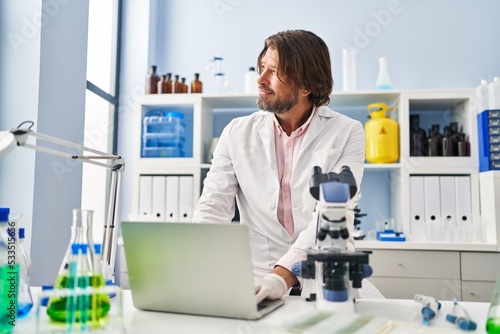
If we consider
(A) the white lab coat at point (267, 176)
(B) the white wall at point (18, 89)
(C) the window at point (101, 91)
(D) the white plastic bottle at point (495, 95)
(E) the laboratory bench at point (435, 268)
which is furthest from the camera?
(C) the window at point (101, 91)

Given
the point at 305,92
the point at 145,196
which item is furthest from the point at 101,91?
the point at 305,92

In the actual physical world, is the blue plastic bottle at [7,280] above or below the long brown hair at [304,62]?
below

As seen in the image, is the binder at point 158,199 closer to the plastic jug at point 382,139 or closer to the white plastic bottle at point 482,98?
the plastic jug at point 382,139

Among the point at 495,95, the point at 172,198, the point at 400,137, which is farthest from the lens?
the point at 172,198

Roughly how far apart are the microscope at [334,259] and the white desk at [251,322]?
0.07 meters

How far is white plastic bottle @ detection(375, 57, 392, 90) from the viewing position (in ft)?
9.29

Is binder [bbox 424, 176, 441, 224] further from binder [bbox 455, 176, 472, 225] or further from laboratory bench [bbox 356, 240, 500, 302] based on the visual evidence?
laboratory bench [bbox 356, 240, 500, 302]

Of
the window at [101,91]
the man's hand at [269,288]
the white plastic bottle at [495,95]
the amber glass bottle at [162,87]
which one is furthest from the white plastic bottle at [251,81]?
the man's hand at [269,288]

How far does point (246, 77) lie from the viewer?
296cm

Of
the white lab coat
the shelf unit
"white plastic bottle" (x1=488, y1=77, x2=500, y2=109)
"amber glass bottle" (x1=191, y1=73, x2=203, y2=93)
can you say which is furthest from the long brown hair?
"white plastic bottle" (x1=488, y1=77, x2=500, y2=109)

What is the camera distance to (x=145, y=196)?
2.83 metres

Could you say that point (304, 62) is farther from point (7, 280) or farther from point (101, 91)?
point (101, 91)

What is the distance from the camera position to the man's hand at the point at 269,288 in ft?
3.18

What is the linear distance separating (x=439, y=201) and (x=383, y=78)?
0.81 metres
